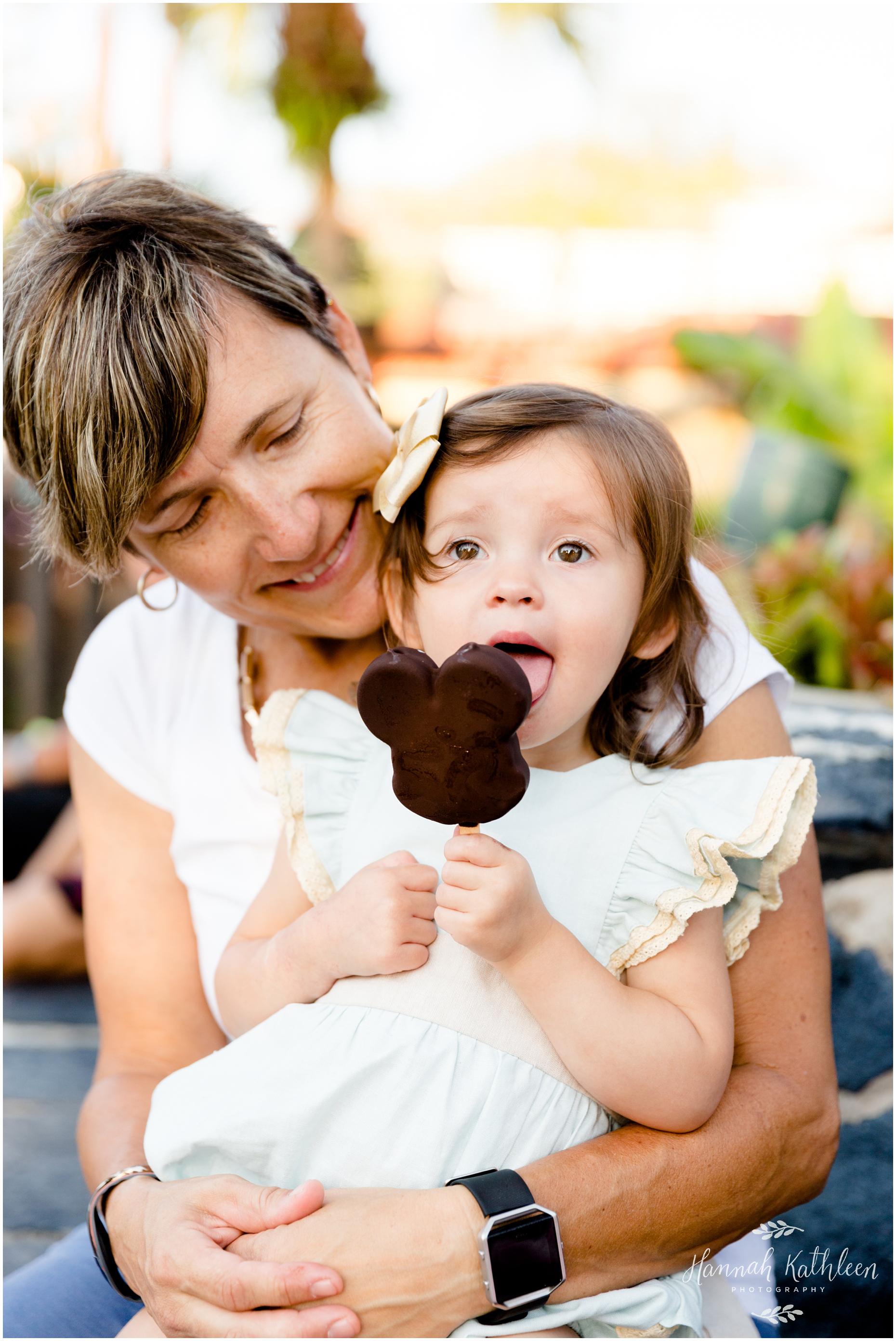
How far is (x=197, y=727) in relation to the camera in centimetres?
207

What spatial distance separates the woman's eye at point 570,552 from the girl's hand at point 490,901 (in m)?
0.44

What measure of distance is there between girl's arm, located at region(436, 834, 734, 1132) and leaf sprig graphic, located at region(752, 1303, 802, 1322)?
451 millimetres

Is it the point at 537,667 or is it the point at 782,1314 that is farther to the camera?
the point at 782,1314

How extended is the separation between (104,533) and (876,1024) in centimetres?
188

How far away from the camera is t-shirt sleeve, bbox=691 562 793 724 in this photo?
171 centimetres

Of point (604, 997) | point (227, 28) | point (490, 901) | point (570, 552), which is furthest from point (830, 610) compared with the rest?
point (227, 28)

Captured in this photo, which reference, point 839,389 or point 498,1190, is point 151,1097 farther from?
point 839,389

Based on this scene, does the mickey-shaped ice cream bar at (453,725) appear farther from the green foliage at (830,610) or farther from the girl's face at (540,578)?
→ the green foliage at (830,610)

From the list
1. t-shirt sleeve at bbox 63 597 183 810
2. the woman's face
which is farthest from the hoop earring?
the woman's face

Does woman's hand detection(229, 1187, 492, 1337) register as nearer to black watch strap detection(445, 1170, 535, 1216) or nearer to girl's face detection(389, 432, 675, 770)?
black watch strap detection(445, 1170, 535, 1216)

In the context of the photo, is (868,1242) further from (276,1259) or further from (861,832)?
(276,1259)

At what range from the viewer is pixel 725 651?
1770mm

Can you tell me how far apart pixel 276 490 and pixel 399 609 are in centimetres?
28

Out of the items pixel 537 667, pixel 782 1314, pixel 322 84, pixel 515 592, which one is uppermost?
pixel 322 84
